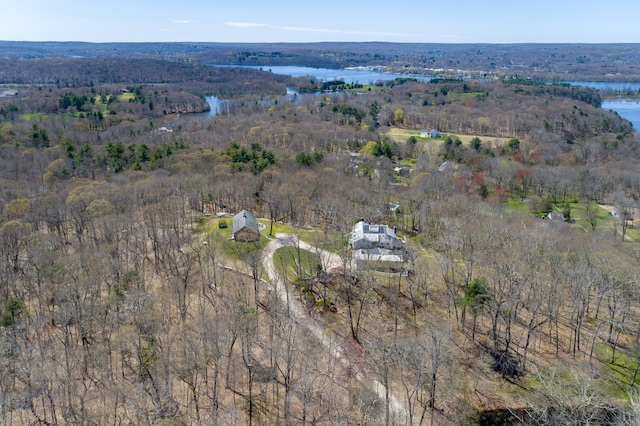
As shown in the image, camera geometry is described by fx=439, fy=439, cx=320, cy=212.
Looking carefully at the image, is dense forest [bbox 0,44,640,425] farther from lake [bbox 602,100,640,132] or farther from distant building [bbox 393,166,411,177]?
lake [bbox 602,100,640,132]

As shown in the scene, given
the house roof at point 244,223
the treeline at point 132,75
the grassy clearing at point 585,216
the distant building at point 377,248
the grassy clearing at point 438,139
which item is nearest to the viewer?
the distant building at point 377,248

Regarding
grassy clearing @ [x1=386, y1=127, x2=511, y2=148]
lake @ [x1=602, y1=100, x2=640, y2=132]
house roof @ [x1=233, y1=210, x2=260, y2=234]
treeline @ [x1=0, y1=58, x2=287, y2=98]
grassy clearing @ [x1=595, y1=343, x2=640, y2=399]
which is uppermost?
treeline @ [x1=0, y1=58, x2=287, y2=98]

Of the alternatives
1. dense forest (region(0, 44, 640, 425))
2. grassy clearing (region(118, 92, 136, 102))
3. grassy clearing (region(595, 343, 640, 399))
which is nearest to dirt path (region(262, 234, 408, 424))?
dense forest (region(0, 44, 640, 425))

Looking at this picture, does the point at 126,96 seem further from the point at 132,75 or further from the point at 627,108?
the point at 627,108

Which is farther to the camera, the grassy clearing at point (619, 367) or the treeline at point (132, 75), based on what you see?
the treeline at point (132, 75)

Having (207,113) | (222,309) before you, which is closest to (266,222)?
(222,309)

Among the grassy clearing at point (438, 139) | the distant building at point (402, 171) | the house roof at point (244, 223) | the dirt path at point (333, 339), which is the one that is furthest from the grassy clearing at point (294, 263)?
the grassy clearing at point (438, 139)

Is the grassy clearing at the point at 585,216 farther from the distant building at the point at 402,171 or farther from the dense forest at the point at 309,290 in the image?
the distant building at the point at 402,171
